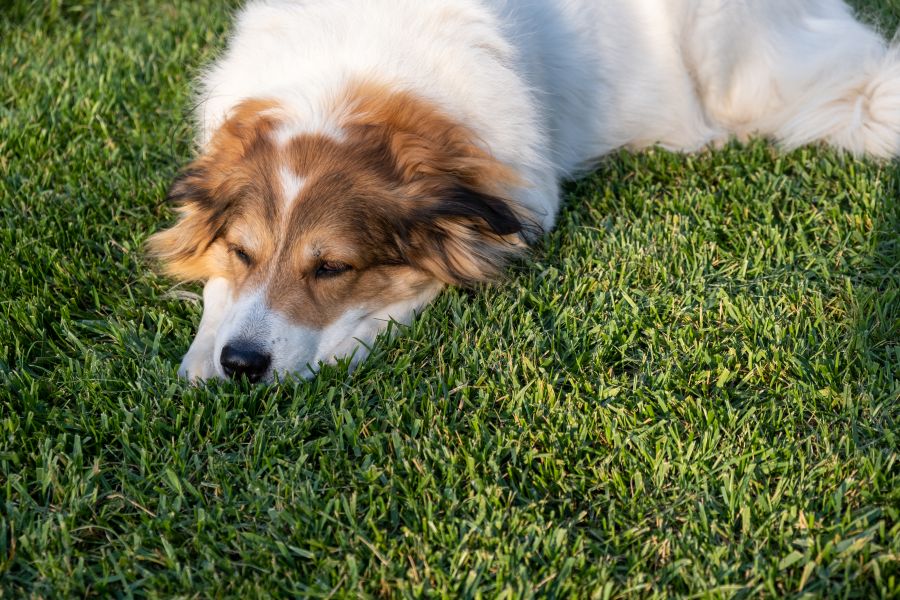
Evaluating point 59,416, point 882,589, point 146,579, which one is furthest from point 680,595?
point 59,416

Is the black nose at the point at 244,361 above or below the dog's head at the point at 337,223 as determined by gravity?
below

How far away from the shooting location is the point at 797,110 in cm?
451

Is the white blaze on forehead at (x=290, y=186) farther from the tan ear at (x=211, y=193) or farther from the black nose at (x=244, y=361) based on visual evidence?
the black nose at (x=244, y=361)

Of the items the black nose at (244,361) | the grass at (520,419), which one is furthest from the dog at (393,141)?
the grass at (520,419)

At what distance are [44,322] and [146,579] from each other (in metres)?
1.41

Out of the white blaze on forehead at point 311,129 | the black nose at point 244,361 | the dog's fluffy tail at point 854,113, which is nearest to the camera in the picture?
the black nose at point 244,361

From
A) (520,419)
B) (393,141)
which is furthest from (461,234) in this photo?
(520,419)

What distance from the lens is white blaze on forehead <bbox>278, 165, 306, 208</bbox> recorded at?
3234 mm

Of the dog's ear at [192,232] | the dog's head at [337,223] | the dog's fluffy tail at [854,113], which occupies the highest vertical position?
the dog's fluffy tail at [854,113]

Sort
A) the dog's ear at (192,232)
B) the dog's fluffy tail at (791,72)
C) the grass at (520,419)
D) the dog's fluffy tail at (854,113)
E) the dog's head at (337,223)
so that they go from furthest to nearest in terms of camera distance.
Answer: the dog's fluffy tail at (791,72)
the dog's fluffy tail at (854,113)
the dog's ear at (192,232)
the dog's head at (337,223)
the grass at (520,419)

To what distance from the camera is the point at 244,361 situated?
3.08m

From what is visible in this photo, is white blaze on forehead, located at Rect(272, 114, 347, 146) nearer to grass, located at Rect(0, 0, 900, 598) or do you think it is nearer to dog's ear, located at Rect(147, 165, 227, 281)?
dog's ear, located at Rect(147, 165, 227, 281)

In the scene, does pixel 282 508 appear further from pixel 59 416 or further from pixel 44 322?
pixel 44 322

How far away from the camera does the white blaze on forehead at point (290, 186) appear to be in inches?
127
